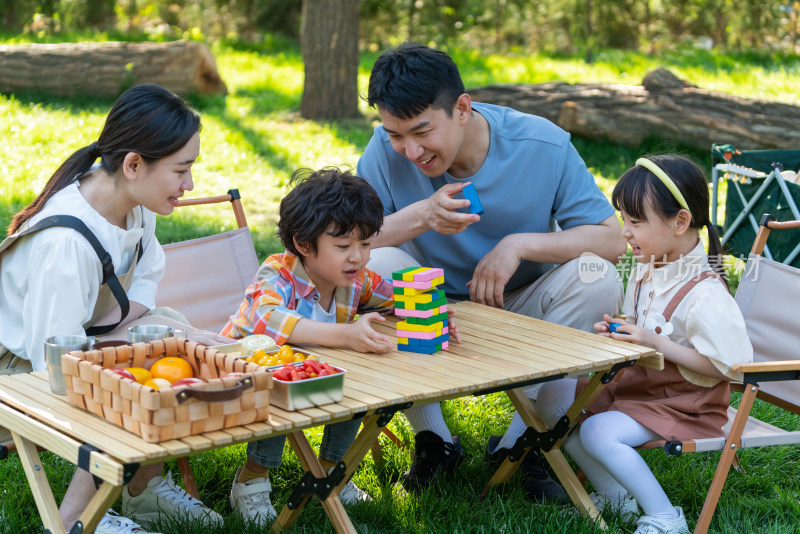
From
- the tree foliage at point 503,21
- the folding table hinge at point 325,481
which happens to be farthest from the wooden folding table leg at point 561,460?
the tree foliage at point 503,21

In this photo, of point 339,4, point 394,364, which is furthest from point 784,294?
point 339,4

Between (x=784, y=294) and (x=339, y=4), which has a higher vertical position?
(x=339, y=4)

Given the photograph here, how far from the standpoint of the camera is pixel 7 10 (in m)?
14.0

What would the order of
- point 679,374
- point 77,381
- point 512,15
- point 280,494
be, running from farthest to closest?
point 512,15 → point 280,494 → point 679,374 → point 77,381

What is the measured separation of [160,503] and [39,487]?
2.59 feet

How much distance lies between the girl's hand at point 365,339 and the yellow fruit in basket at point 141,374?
68 centimetres

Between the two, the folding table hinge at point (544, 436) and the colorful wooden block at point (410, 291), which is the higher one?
the colorful wooden block at point (410, 291)

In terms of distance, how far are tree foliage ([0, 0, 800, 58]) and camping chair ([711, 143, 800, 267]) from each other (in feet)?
26.7

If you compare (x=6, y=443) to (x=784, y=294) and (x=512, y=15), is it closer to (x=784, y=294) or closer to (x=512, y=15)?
(x=784, y=294)

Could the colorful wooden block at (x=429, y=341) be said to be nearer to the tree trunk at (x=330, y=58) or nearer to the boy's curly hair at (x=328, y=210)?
the boy's curly hair at (x=328, y=210)

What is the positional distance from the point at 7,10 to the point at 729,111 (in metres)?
11.0

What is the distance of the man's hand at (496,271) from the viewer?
11.0 ft

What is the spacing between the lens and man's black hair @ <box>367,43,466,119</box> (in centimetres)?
323

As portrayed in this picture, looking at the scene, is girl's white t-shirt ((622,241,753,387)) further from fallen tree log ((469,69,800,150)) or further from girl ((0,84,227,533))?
Result: fallen tree log ((469,69,800,150))
